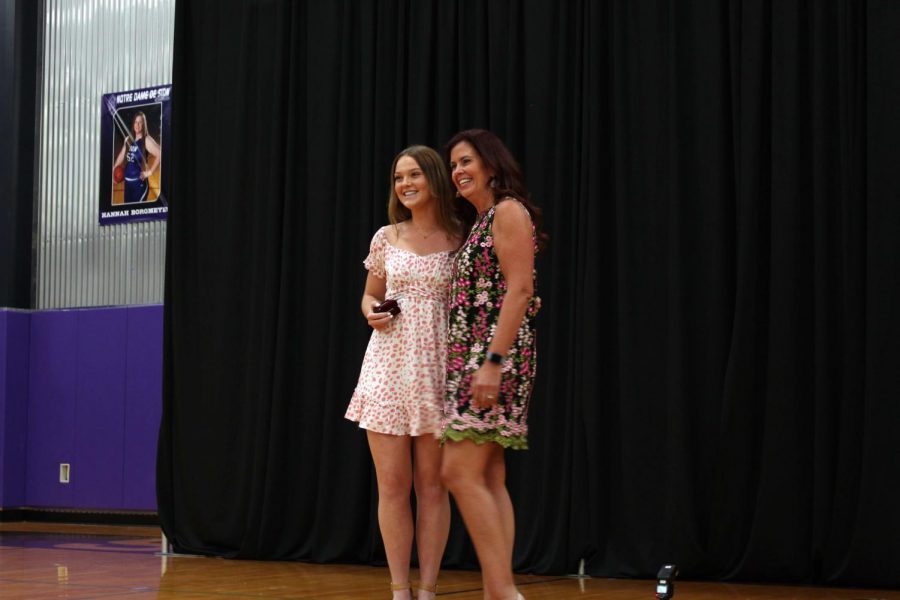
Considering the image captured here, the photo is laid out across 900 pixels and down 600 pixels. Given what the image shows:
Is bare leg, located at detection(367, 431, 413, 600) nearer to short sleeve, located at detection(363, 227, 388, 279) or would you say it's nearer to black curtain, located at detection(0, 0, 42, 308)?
short sleeve, located at detection(363, 227, 388, 279)

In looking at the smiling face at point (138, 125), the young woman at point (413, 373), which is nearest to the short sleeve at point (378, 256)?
the young woman at point (413, 373)

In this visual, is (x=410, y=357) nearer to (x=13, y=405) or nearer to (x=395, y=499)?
(x=395, y=499)

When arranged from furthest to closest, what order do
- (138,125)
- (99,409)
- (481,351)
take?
(138,125) < (99,409) < (481,351)

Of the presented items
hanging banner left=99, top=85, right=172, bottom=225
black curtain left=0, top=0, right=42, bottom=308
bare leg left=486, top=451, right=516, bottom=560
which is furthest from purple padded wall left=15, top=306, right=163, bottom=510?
bare leg left=486, top=451, right=516, bottom=560

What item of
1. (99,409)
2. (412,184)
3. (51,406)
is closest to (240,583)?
(412,184)

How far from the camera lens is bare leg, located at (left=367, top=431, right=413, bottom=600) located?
11.1ft

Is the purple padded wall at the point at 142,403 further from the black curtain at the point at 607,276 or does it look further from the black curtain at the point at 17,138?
the black curtain at the point at 607,276

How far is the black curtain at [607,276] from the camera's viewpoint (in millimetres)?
4219

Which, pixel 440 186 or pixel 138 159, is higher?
pixel 138 159

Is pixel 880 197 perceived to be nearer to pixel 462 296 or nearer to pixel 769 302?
pixel 769 302

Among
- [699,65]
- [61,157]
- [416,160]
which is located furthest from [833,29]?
[61,157]

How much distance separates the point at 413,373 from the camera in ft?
11.3

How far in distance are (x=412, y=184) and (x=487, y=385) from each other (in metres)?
0.82

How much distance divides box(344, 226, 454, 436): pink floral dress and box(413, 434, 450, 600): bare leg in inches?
2.9
